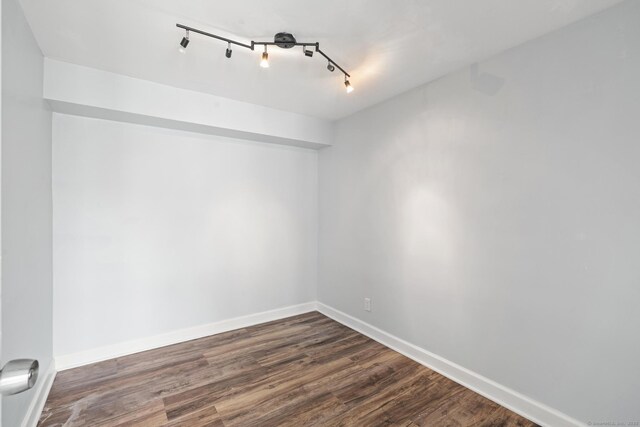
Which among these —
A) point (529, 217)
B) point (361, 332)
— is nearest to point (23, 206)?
point (361, 332)

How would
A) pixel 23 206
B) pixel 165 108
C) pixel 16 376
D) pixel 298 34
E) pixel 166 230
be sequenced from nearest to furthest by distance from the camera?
pixel 16 376
pixel 23 206
pixel 298 34
pixel 165 108
pixel 166 230

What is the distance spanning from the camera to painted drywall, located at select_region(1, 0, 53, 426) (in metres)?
1.55

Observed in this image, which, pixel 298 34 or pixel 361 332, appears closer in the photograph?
pixel 298 34

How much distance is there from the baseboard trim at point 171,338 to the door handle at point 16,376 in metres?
2.51

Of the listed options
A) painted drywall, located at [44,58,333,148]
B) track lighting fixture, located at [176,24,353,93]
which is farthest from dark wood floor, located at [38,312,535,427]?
track lighting fixture, located at [176,24,353,93]

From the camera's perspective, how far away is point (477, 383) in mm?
2293

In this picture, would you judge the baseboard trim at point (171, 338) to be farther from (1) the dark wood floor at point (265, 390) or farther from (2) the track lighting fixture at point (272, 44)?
(2) the track lighting fixture at point (272, 44)

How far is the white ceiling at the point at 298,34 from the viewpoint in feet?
5.76

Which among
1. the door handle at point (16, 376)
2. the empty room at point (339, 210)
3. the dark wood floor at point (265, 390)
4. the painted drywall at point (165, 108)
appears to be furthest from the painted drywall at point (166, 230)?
the door handle at point (16, 376)

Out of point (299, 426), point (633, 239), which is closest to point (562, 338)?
point (633, 239)

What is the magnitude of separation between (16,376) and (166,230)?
2.51 m

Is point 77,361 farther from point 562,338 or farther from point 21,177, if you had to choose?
point 562,338

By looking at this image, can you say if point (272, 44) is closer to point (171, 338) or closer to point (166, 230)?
point (166, 230)

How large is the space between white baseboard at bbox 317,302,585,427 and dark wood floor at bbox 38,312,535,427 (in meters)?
0.06
